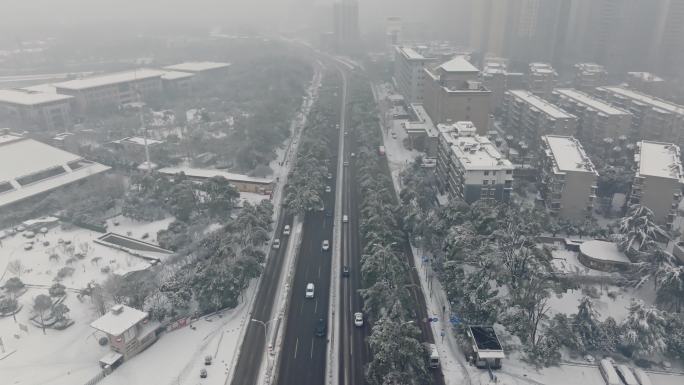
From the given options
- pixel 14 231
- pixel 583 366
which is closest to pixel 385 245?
pixel 583 366

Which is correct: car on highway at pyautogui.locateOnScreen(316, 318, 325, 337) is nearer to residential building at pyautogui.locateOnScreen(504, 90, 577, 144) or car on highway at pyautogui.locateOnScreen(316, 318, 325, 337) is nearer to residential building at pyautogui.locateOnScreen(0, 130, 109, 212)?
residential building at pyautogui.locateOnScreen(0, 130, 109, 212)

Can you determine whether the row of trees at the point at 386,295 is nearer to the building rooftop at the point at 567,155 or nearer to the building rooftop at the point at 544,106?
the building rooftop at the point at 567,155

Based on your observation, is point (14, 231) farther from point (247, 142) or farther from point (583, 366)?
point (583, 366)

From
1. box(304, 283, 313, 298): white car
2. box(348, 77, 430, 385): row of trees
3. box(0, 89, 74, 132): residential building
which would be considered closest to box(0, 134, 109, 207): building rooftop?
box(0, 89, 74, 132): residential building

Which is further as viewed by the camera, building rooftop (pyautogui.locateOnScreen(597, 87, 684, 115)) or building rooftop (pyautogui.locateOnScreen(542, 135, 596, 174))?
building rooftop (pyautogui.locateOnScreen(597, 87, 684, 115))

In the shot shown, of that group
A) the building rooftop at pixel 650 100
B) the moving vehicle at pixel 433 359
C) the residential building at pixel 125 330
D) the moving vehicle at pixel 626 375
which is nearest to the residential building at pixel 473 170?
the moving vehicle at pixel 626 375
